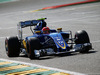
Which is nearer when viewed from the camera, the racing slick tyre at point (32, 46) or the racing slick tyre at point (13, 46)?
the racing slick tyre at point (32, 46)

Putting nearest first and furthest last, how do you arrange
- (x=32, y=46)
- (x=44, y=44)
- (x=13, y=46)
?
(x=32, y=46) → (x=44, y=44) → (x=13, y=46)

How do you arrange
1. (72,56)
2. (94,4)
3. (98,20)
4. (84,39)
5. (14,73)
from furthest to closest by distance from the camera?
(94,4) < (98,20) < (84,39) < (72,56) < (14,73)

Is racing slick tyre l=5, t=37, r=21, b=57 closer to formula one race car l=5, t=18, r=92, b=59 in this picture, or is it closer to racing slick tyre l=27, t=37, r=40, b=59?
formula one race car l=5, t=18, r=92, b=59

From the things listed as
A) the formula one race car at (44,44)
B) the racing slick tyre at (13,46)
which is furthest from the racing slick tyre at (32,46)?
the racing slick tyre at (13,46)

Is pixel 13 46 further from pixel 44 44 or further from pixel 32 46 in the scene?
pixel 32 46

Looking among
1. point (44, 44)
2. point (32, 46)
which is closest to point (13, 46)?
point (44, 44)

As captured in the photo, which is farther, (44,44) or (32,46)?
(44,44)

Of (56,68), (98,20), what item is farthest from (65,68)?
(98,20)

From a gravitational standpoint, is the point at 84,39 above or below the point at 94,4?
below

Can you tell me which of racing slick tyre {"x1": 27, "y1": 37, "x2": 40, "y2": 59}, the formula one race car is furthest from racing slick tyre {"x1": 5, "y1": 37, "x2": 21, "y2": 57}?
racing slick tyre {"x1": 27, "y1": 37, "x2": 40, "y2": 59}

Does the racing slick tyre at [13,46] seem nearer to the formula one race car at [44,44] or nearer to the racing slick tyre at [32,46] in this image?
the formula one race car at [44,44]

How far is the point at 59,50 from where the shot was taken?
10.4 meters

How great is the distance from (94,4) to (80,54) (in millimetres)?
20810

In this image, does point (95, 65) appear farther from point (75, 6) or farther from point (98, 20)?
point (75, 6)
